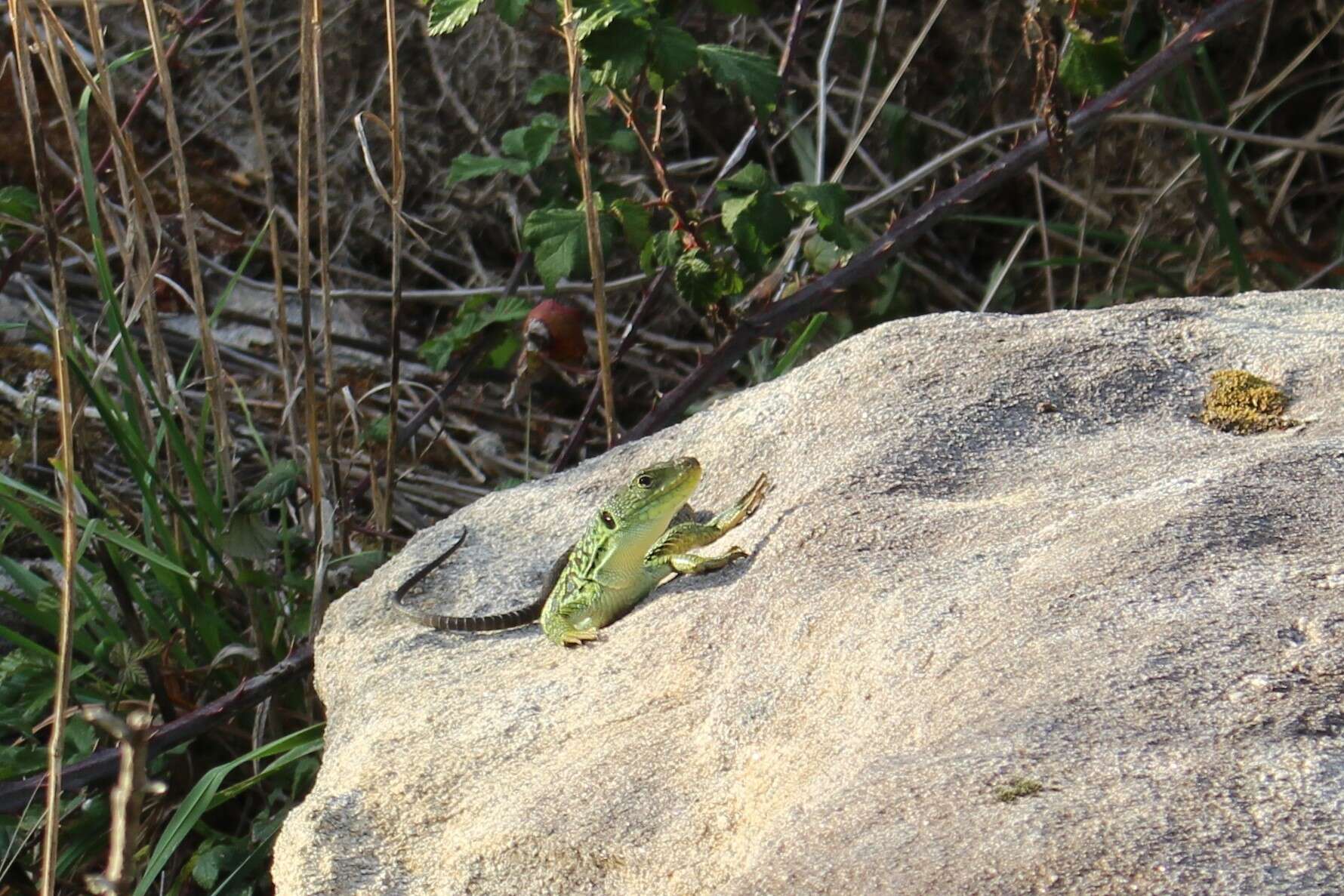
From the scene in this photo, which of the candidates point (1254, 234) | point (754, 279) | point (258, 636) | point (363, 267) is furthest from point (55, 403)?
point (1254, 234)

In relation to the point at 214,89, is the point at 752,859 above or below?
below

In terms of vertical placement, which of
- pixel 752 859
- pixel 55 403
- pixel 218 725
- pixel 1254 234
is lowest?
pixel 1254 234

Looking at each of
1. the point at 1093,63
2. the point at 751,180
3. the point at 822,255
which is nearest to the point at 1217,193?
the point at 1093,63

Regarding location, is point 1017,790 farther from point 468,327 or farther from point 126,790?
point 468,327

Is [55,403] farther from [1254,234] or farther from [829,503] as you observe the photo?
[1254,234]

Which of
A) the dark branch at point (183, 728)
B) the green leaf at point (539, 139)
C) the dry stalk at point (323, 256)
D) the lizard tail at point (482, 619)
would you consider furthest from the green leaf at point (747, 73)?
the dark branch at point (183, 728)

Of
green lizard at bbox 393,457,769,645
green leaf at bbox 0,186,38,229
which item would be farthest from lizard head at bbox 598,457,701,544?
green leaf at bbox 0,186,38,229
